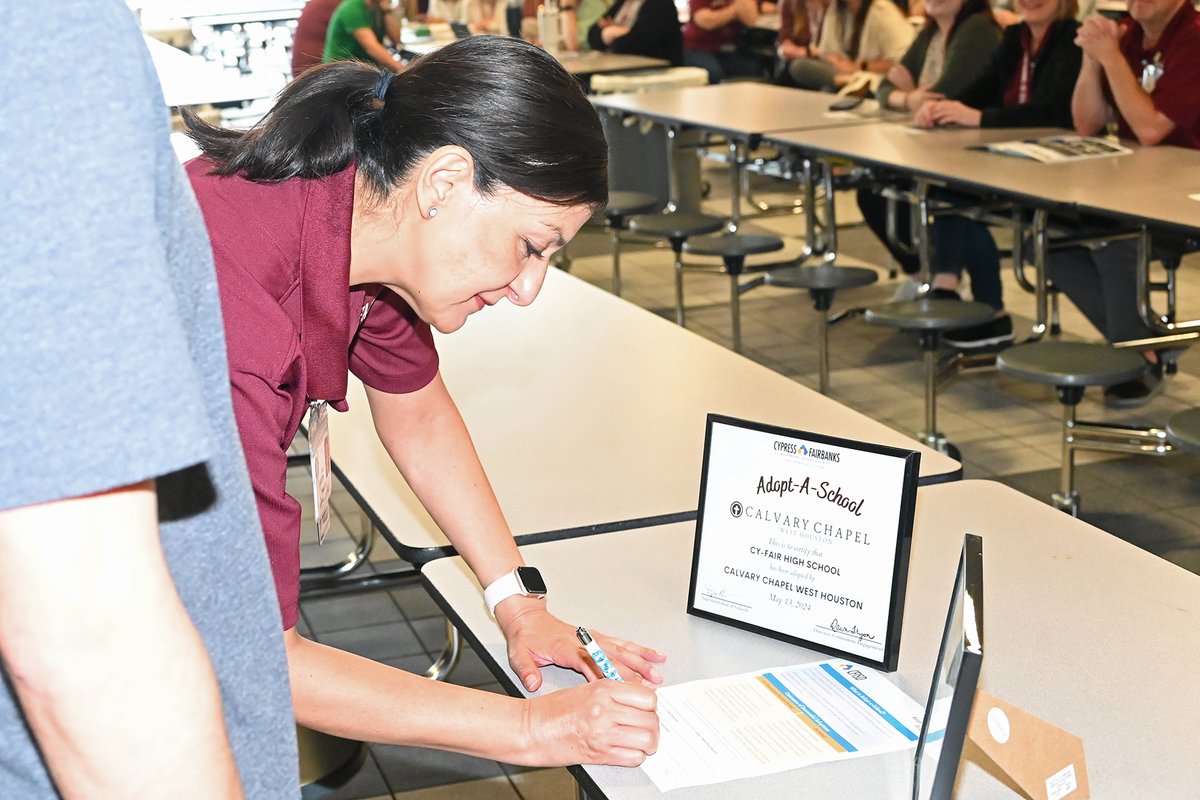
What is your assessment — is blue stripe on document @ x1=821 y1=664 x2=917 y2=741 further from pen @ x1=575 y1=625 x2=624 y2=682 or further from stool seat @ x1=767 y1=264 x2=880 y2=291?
stool seat @ x1=767 y1=264 x2=880 y2=291

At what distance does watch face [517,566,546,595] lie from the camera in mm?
1468

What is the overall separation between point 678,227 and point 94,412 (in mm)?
4360

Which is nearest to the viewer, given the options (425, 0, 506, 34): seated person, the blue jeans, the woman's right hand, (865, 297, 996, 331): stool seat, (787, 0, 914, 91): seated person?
the woman's right hand

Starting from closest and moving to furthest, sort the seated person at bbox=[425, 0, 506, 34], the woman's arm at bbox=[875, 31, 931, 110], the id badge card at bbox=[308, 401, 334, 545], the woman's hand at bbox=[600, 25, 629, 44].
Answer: the id badge card at bbox=[308, 401, 334, 545] < the woman's arm at bbox=[875, 31, 931, 110] < the woman's hand at bbox=[600, 25, 629, 44] < the seated person at bbox=[425, 0, 506, 34]

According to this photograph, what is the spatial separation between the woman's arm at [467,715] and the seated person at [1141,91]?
9.96ft

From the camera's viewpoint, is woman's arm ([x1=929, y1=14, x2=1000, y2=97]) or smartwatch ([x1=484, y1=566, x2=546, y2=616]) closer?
smartwatch ([x1=484, y1=566, x2=546, y2=616])

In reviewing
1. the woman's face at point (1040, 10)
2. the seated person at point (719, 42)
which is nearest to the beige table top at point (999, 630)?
the woman's face at point (1040, 10)

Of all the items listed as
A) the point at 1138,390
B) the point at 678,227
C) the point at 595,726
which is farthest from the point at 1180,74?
the point at 595,726

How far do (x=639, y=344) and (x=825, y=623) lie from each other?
1307 mm

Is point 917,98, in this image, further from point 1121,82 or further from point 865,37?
point 865,37

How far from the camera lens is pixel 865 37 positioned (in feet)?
20.6

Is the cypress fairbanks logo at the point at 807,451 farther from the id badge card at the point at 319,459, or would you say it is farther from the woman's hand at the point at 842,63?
the woman's hand at the point at 842,63
